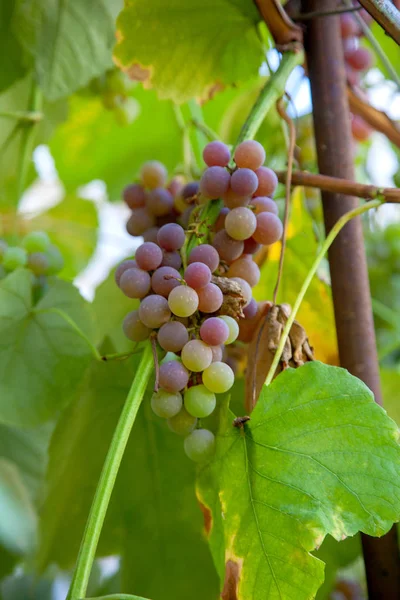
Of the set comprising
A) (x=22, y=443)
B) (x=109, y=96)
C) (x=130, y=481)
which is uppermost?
(x=109, y=96)

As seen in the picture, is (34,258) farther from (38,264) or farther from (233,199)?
(233,199)

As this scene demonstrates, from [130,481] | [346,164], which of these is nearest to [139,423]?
[130,481]

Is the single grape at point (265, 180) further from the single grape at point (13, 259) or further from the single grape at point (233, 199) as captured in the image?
the single grape at point (13, 259)

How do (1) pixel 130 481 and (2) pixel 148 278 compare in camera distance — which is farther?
(1) pixel 130 481

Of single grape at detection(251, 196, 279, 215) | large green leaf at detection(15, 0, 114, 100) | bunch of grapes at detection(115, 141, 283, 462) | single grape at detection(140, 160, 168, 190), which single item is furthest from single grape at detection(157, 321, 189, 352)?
large green leaf at detection(15, 0, 114, 100)

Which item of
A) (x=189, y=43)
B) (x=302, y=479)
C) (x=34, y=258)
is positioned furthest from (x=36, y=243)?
(x=302, y=479)

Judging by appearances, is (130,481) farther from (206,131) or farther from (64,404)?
(206,131)

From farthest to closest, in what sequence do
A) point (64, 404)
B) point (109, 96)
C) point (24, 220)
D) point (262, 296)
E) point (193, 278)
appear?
point (24, 220) → point (109, 96) → point (262, 296) → point (64, 404) → point (193, 278)
